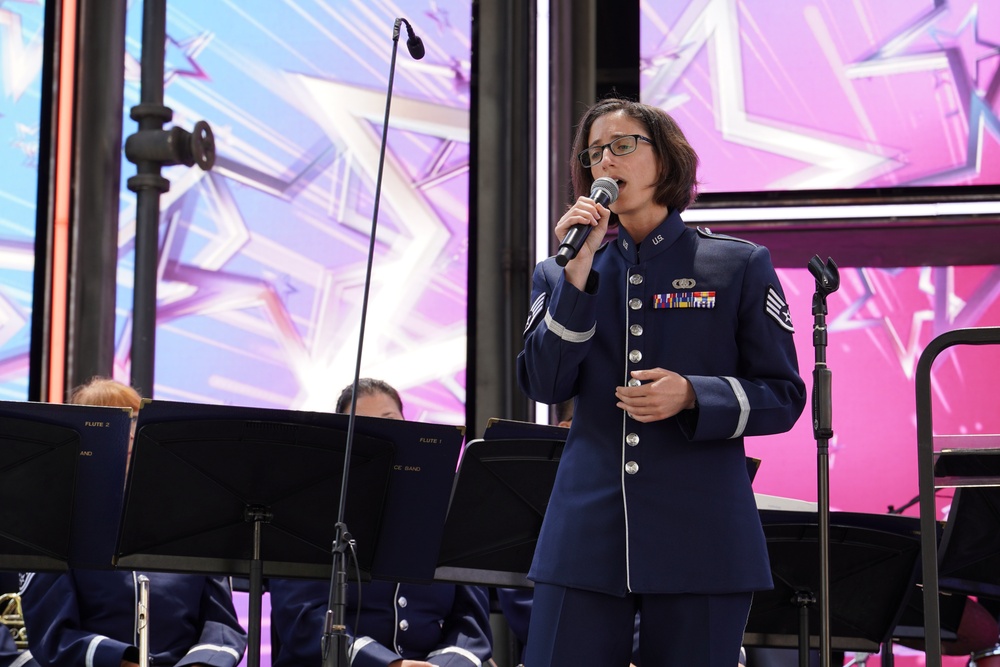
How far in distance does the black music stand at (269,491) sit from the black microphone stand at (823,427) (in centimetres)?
Result: 77

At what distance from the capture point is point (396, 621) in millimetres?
3457

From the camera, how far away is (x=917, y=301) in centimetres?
507

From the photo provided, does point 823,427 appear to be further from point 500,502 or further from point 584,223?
point 584,223

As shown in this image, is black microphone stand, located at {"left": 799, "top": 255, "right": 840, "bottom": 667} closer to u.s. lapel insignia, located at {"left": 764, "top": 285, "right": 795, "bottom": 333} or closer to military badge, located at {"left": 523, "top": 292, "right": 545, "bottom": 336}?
u.s. lapel insignia, located at {"left": 764, "top": 285, "right": 795, "bottom": 333}

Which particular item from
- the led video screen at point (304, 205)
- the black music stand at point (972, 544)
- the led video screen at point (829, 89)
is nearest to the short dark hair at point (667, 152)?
the black music stand at point (972, 544)

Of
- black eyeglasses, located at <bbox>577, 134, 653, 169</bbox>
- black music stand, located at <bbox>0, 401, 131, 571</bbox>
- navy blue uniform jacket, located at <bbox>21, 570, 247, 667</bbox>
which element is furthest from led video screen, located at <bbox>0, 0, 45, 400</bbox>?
black eyeglasses, located at <bbox>577, 134, 653, 169</bbox>

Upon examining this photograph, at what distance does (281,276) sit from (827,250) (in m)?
2.31

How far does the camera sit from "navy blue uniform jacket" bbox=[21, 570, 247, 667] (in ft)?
10.7

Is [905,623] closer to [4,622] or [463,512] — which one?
[463,512]

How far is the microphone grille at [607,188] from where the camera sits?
6.88 ft

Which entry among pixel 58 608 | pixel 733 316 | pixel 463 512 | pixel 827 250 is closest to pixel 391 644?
pixel 463 512

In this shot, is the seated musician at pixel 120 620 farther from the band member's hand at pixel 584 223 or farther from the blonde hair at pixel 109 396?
the band member's hand at pixel 584 223

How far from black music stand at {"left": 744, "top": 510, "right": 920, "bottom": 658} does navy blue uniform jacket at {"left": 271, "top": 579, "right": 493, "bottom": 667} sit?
76cm

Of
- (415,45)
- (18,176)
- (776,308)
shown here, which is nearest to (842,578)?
(776,308)
